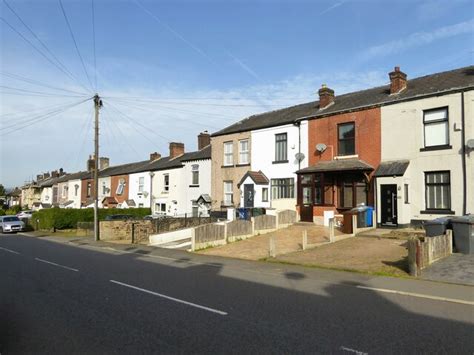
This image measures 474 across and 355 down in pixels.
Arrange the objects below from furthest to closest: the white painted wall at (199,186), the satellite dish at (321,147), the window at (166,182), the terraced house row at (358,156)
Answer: the window at (166,182) < the white painted wall at (199,186) < the satellite dish at (321,147) < the terraced house row at (358,156)

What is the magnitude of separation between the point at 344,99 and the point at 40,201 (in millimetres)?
67532

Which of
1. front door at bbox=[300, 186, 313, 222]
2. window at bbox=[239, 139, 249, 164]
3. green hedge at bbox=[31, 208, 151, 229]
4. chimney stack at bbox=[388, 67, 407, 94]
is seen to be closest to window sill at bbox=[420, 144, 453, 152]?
chimney stack at bbox=[388, 67, 407, 94]

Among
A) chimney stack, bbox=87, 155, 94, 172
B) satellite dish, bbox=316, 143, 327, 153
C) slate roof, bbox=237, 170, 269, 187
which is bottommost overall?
slate roof, bbox=237, 170, 269, 187

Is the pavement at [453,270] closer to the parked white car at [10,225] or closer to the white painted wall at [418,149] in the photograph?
the white painted wall at [418,149]

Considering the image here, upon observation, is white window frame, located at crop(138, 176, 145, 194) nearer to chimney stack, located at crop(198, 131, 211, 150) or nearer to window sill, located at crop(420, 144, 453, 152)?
chimney stack, located at crop(198, 131, 211, 150)

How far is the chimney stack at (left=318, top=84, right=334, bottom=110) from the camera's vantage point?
26.7 meters

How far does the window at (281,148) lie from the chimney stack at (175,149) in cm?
1814

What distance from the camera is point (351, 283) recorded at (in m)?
10.6

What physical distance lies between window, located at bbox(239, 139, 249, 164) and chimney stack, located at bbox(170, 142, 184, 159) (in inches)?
571

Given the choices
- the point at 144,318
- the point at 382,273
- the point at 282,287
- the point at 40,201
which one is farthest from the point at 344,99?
the point at 40,201

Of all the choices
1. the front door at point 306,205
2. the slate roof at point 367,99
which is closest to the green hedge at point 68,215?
the slate roof at point 367,99

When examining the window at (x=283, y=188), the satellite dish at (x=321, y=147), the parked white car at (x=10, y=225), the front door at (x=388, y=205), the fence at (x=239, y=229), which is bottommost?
the parked white car at (x=10, y=225)

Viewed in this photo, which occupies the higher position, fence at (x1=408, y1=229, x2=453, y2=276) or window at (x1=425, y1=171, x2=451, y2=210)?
window at (x1=425, y1=171, x2=451, y2=210)

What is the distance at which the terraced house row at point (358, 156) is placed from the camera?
63.2 ft
